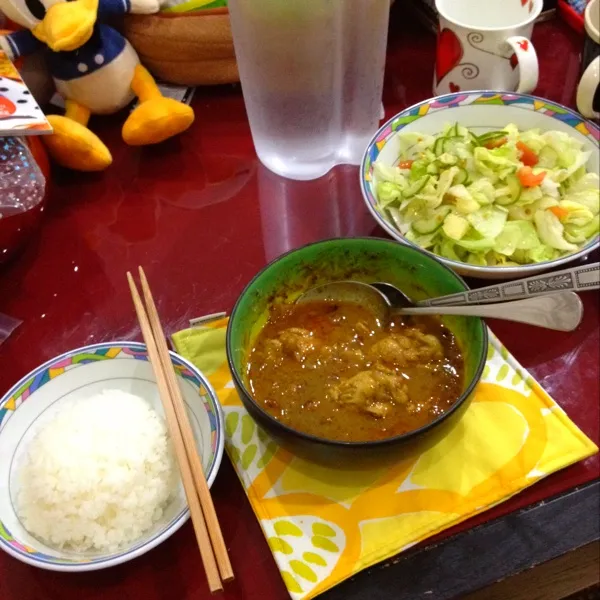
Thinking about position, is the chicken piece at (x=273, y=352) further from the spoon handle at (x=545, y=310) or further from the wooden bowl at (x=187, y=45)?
the wooden bowl at (x=187, y=45)

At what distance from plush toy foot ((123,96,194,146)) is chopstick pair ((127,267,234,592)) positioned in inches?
17.2

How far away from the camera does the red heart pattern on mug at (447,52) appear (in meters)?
1.21

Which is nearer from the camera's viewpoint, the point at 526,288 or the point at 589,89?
the point at 526,288

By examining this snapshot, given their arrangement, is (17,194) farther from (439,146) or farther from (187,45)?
(439,146)

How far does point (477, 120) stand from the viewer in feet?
3.88

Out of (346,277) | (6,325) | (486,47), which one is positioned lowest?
(6,325)

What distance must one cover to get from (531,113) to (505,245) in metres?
0.32

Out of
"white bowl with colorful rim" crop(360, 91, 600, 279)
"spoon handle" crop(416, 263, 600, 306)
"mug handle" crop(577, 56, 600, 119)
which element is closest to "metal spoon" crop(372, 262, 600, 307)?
"spoon handle" crop(416, 263, 600, 306)

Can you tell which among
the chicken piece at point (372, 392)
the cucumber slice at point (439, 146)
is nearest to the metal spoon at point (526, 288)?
the chicken piece at point (372, 392)

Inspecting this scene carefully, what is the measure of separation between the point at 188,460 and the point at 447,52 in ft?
3.04

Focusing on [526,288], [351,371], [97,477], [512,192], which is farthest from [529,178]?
[97,477]

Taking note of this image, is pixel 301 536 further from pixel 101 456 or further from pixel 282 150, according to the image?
pixel 282 150

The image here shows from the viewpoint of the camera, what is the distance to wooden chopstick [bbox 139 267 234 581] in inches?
25.8

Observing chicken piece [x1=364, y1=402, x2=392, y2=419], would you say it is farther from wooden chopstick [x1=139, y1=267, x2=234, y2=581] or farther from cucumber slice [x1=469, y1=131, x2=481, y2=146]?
cucumber slice [x1=469, y1=131, x2=481, y2=146]
